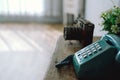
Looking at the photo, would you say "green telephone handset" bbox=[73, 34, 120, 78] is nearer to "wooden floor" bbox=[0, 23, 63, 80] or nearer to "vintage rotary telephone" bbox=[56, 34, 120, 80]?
"vintage rotary telephone" bbox=[56, 34, 120, 80]

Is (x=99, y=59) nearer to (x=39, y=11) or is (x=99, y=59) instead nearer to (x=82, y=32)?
(x=82, y=32)

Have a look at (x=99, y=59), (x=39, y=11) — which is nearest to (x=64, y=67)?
(x=99, y=59)

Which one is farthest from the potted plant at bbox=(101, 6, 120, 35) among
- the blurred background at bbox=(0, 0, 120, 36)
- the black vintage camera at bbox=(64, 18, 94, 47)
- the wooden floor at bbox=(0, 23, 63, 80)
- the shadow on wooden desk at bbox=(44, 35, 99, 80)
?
the blurred background at bbox=(0, 0, 120, 36)

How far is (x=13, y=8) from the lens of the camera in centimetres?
395

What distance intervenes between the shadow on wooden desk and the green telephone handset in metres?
0.06

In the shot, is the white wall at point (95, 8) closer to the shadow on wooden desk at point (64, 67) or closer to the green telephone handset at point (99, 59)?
the shadow on wooden desk at point (64, 67)

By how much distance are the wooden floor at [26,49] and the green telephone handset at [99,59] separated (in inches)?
59.9

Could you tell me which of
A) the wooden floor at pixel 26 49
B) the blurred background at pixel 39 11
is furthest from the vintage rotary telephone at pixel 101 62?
the blurred background at pixel 39 11

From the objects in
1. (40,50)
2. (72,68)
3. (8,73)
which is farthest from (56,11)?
(72,68)

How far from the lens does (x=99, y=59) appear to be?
0.68 metres

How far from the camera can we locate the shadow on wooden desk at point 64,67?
766 mm

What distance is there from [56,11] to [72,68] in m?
3.21

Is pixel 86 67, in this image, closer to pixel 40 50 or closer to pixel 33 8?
pixel 40 50

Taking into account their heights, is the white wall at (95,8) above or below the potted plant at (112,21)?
below
